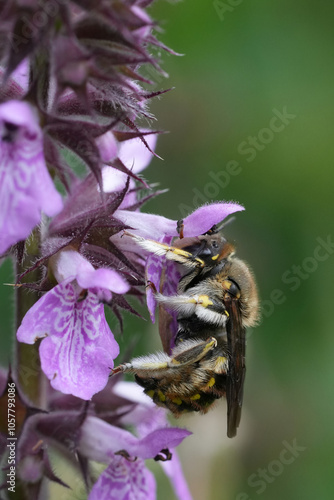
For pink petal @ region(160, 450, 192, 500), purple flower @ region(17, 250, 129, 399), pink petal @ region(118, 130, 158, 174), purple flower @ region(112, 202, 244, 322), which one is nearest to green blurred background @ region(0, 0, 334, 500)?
pink petal @ region(160, 450, 192, 500)

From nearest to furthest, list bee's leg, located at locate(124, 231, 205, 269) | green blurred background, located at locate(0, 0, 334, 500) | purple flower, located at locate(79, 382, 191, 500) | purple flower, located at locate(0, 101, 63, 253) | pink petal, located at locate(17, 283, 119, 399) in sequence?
purple flower, located at locate(0, 101, 63, 253)
pink petal, located at locate(17, 283, 119, 399)
bee's leg, located at locate(124, 231, 205, 269)
purple flower, located at locate(79, 382, 191, 500)
green blurred background, located at locate(0, 0, 334, 500)

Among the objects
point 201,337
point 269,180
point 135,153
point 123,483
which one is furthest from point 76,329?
point 269,180

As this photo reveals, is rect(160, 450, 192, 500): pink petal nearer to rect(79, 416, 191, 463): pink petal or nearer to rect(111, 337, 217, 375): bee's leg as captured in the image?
rect(79, 416, 191, 463): pink petal

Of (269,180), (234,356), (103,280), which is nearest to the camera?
(103,280)

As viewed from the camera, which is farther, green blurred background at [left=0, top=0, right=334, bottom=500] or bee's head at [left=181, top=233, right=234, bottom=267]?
green blurred background at [left=0, top=0, right=334, bottom=500]

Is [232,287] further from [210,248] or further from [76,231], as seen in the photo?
[76,231]

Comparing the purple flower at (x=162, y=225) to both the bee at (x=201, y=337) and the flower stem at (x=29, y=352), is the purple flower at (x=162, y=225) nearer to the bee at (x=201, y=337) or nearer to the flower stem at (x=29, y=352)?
the bee at (x=201, y=337)

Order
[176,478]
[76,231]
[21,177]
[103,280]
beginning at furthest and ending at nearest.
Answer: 1. [176,478]
2. [76,231]
3. [103,280]
4. [21,177]
